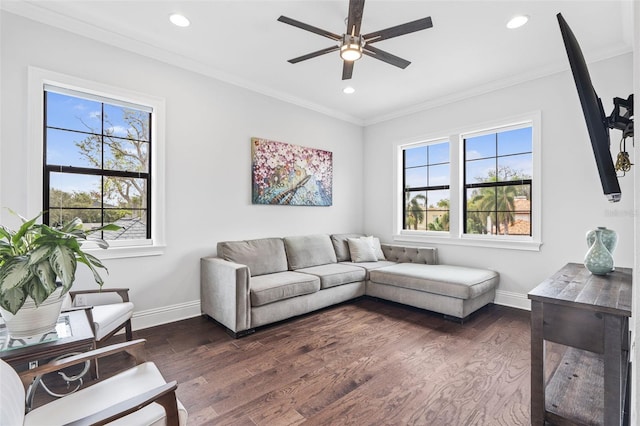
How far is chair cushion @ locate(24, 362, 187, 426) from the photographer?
1.11 metres

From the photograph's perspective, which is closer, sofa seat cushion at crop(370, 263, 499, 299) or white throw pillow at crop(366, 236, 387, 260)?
sofa seat cushion at crop(370, 263, 499, 299)

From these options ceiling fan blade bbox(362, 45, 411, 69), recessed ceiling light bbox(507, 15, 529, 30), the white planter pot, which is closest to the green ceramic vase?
recessed ceiling light bbox(507, 15, 529, 30)

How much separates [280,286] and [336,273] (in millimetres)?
845

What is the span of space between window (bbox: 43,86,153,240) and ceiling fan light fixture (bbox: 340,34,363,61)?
210 centimetres

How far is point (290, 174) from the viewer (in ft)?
13.9

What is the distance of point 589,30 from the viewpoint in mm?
2680

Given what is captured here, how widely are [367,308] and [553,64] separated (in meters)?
3.47

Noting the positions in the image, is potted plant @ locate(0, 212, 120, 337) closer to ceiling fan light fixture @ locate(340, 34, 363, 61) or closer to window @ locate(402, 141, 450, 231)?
ceiling fan light fixture @ locate(340, 34, 363, 61)

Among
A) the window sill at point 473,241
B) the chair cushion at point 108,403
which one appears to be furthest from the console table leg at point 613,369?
the window sill at point 473,241

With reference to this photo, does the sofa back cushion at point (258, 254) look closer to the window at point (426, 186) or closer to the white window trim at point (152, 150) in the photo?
the white window trim at point (152, 150)

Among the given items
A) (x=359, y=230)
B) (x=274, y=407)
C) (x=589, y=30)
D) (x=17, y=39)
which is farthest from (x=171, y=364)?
(x=589, y=30)

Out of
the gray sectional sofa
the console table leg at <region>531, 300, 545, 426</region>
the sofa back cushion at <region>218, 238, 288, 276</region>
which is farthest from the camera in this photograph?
the sofa back cushion at <region>218, 238, 288, 276</region>

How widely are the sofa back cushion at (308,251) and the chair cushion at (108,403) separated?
8.14ft

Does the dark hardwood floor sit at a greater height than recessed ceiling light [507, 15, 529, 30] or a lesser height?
lesser
